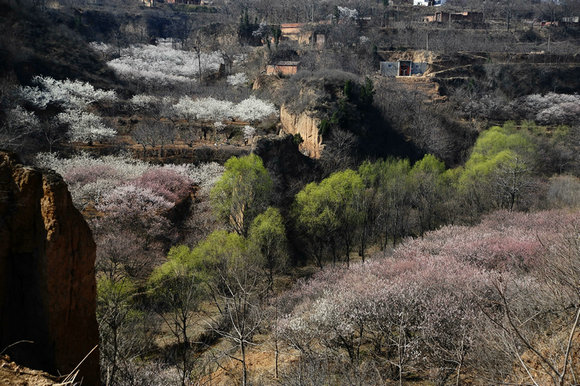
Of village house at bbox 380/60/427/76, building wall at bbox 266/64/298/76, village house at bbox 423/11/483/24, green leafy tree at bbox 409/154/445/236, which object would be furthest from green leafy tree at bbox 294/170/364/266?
village house at bbox 423/11/483/24

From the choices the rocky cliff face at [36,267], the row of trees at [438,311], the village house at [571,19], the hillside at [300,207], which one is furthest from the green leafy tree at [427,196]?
the village house at [571,19]

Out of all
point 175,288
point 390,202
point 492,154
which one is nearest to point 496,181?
point 492,154

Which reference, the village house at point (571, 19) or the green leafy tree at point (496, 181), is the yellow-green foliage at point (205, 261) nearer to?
the green leafy tree at point (496, 181)

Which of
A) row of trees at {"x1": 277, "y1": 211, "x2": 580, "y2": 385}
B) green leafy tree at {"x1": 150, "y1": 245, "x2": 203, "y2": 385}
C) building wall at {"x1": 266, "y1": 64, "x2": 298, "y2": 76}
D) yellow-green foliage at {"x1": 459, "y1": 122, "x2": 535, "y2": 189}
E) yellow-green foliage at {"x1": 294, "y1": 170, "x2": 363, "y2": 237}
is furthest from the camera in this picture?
building wall at {"x1": 266, "y1": 64, "x2": 298, "y2": 76}

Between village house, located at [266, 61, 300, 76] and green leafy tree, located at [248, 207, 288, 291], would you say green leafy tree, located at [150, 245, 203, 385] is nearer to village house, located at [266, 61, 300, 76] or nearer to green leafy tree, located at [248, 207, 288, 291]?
green leafy tree, located at [248, 207, 288, 291]

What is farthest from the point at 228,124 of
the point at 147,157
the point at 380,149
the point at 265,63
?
the point at 265,63

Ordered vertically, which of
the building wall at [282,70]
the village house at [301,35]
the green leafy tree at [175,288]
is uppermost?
the village house at [301,35]
